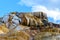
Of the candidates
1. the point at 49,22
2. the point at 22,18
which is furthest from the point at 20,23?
the point at 49,22

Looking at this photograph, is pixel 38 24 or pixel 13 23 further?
pixel 38 24

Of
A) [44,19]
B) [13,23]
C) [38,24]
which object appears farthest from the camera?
[44,19]

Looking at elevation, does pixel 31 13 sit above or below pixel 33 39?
above

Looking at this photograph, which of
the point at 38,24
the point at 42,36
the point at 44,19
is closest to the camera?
the point at 42,36

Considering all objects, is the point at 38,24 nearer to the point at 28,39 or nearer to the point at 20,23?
the point at 20,23

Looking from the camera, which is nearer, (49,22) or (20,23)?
(20,23)

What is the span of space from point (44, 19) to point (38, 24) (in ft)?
10.1

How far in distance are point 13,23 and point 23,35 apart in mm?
12188

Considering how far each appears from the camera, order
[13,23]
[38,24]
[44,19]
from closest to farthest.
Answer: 1. [13,23]
2. [38,24]
3. [44,19]

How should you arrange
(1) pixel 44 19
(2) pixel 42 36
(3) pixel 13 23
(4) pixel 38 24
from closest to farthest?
(2) pixel 42 36 < (3) pixel 13 23 < (4) pixel 38 24 < (1) pixel 44 19

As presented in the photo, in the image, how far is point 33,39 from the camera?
26.2m

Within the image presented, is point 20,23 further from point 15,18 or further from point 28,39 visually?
point 28,39

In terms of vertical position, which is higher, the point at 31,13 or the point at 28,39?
the point at 31,13

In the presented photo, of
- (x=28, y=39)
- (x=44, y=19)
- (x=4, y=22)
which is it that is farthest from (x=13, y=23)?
(x=28, y=39)
